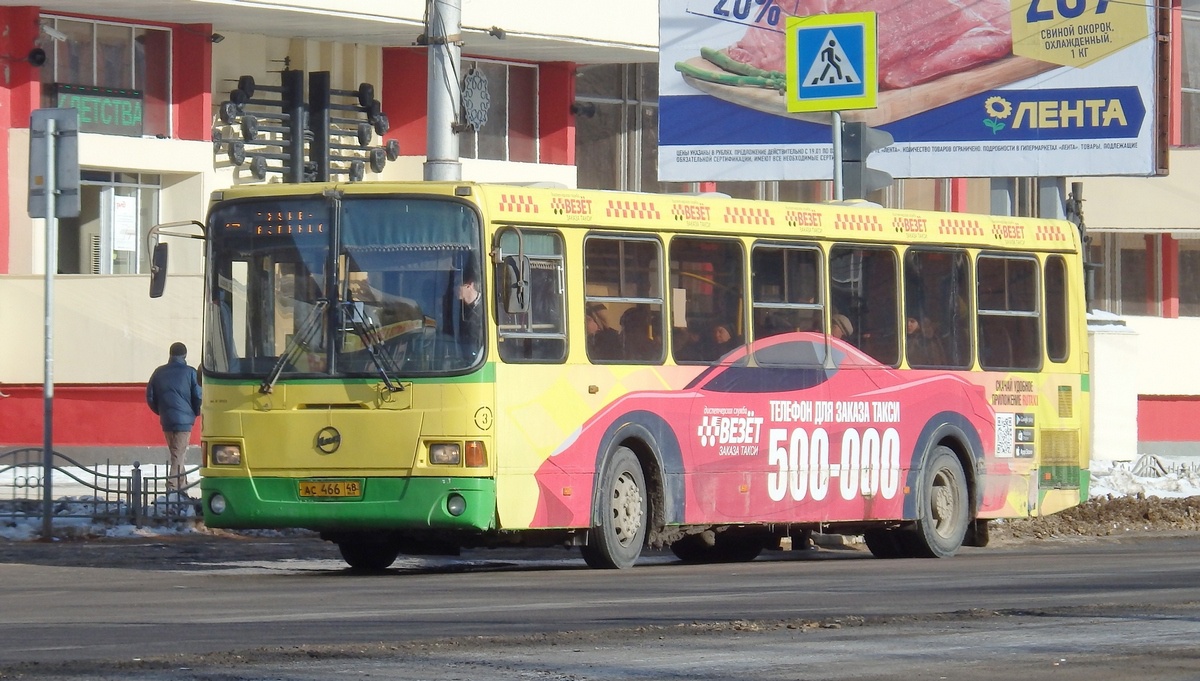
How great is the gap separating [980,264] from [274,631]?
10.3 m

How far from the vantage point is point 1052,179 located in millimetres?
Result: 32969

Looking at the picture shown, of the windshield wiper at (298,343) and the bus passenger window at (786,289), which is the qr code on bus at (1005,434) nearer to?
the bus passenger window at (786,289)

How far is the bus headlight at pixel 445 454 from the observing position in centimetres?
1501

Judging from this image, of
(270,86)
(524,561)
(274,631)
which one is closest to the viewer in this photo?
(274,631)

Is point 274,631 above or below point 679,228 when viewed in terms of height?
below

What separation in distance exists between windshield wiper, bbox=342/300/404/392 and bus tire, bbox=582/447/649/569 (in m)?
1.74

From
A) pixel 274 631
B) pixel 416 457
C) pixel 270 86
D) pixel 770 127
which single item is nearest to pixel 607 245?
pixel 416 457

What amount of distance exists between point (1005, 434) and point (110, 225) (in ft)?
58.5

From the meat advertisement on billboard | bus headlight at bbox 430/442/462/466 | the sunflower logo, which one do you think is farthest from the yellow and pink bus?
the sunflower logo

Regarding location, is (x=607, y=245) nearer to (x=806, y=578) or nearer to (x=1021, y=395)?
(x=806, y=578)

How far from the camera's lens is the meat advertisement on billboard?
3011 centimetres

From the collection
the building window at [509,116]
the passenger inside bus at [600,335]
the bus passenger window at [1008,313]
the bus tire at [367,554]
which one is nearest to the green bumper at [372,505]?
the bus tire at [367,554]

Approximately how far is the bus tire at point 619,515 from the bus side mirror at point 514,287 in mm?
1560

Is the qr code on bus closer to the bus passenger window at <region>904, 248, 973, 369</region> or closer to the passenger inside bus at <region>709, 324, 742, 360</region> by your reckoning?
the bus passenger window at <region>904, 248, 973, 369</region>
